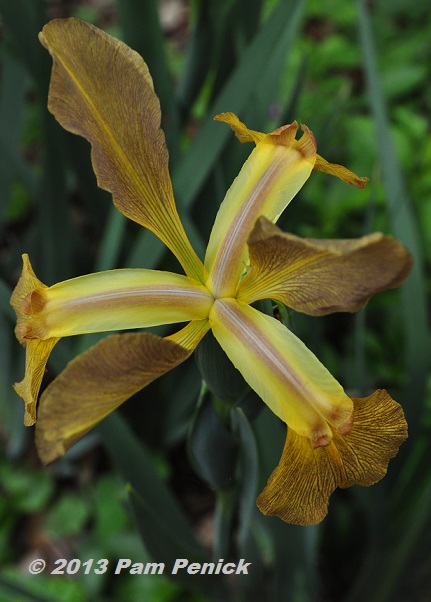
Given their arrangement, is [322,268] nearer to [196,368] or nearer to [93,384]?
[93,384]

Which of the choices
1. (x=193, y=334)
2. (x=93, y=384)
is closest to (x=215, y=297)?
(x=193, y=334)

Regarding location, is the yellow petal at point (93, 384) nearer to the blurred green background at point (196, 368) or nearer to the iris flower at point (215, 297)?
the iris flower at point (215, 297)

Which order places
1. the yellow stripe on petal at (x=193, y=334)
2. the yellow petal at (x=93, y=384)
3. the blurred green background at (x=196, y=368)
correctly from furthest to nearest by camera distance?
1. the blurred green background at (x=196, y=368)
2. the yellow stripe on petal at (x=193, y=334)
3. the yellow petal at (x=93, y=384)

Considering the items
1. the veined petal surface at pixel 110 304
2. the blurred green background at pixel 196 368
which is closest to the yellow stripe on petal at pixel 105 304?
the veined petal surface at pixel 110 304

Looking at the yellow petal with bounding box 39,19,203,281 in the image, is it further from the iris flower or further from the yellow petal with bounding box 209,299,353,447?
the yellow petal with bounding box 209,299,353,447

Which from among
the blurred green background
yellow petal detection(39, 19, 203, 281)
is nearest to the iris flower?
yellow petal detection(39, 19, 203, 281)

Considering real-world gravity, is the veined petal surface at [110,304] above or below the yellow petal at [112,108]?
below
